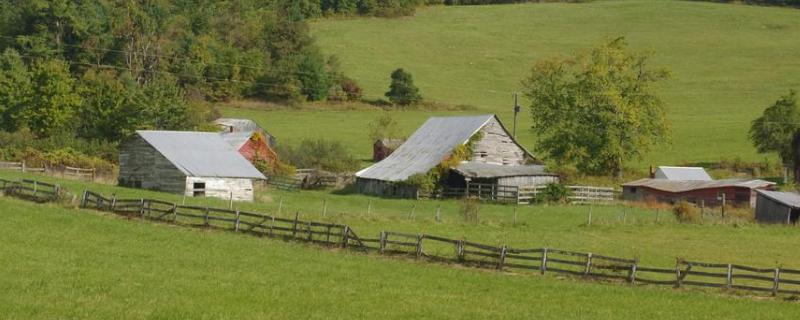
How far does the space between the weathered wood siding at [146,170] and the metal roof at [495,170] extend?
16718mm

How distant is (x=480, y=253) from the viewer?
39656 millimetres

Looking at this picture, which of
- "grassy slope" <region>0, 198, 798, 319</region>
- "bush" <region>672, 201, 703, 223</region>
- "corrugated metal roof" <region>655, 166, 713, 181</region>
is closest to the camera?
"grassy slope" <region>0, 198, 798, 319</region>

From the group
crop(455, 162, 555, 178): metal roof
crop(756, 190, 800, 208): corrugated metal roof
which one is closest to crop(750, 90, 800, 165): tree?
crop(455, 162, 555, 178): metal roof

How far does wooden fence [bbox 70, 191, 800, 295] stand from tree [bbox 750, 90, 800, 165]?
51535 mm

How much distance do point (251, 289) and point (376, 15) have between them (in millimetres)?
135820

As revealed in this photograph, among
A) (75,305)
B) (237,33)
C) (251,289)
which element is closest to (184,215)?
(251,289)

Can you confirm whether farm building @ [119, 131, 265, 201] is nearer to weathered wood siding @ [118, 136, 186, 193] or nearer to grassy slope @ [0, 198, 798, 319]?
weathered wood siding @ [118, 136, 186, 193]

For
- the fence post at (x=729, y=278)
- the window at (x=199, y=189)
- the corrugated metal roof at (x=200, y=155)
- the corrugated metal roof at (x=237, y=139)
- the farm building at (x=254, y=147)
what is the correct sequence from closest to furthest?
the fence post at (x=729, y=278) < the window at (x=199, y=189) < the corrugated metal roof at (x=200, y=155) < the farm building at (x=254, y=147) < the corrugated metal roof at (x=237, y=139)

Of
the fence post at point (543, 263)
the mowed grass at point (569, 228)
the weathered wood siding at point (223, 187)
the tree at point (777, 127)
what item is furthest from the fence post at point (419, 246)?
the tree at point (777, 127)

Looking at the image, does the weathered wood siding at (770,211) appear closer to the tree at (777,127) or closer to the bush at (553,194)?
the bush at (553,194)

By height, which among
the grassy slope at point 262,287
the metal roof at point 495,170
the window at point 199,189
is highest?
the metal roof at point 495,170

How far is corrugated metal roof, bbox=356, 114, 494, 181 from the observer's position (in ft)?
237

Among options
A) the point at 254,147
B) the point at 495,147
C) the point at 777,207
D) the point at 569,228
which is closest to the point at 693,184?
the point at 777,207

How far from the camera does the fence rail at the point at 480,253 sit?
120 feet
